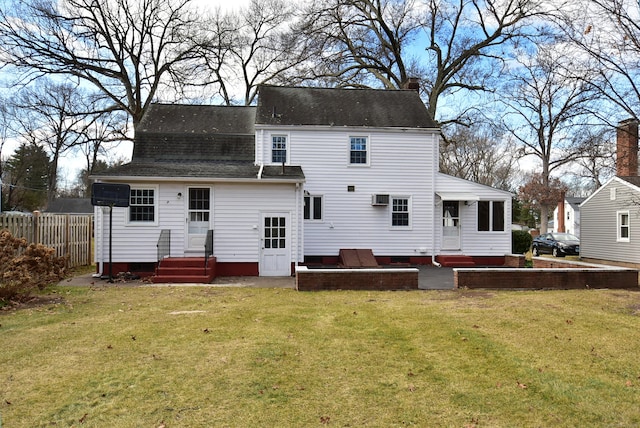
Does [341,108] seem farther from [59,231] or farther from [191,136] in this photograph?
Result: [59,231]

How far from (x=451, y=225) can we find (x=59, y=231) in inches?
613

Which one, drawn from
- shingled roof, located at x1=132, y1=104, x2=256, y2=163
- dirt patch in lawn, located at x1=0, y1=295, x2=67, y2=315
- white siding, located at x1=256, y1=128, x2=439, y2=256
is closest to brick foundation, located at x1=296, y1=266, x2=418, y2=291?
dirt patch in lawn, located at x1=0, y1=295, x2=67, y2=315

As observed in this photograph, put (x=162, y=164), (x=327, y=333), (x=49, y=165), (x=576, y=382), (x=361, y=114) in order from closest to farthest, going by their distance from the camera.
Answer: (x=576, y=382), (x=327, y=333), (x=162, y=164), (x=361, y=114), (x=49, y=165)

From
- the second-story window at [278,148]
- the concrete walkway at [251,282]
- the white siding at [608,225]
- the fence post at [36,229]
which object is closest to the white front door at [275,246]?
the concrete walkway at [251,282]

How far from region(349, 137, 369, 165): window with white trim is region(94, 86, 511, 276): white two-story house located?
0.04m

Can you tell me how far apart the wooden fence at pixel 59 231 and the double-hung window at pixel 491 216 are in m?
16.2

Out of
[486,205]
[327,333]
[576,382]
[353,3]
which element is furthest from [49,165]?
[576,382]

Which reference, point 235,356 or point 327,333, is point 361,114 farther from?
point 235,356

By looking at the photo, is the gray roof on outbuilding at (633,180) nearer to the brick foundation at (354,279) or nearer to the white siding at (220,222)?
the brick foundation at (354,279)

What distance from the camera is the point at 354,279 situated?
38.4 ft

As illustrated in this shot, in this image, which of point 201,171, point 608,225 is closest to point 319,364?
point 201,171

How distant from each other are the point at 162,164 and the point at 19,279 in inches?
303

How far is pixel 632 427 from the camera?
13.3ft

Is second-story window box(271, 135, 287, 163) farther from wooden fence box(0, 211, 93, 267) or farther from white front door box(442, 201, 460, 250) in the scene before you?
wooden fence box(0, 211, 93, 267)
